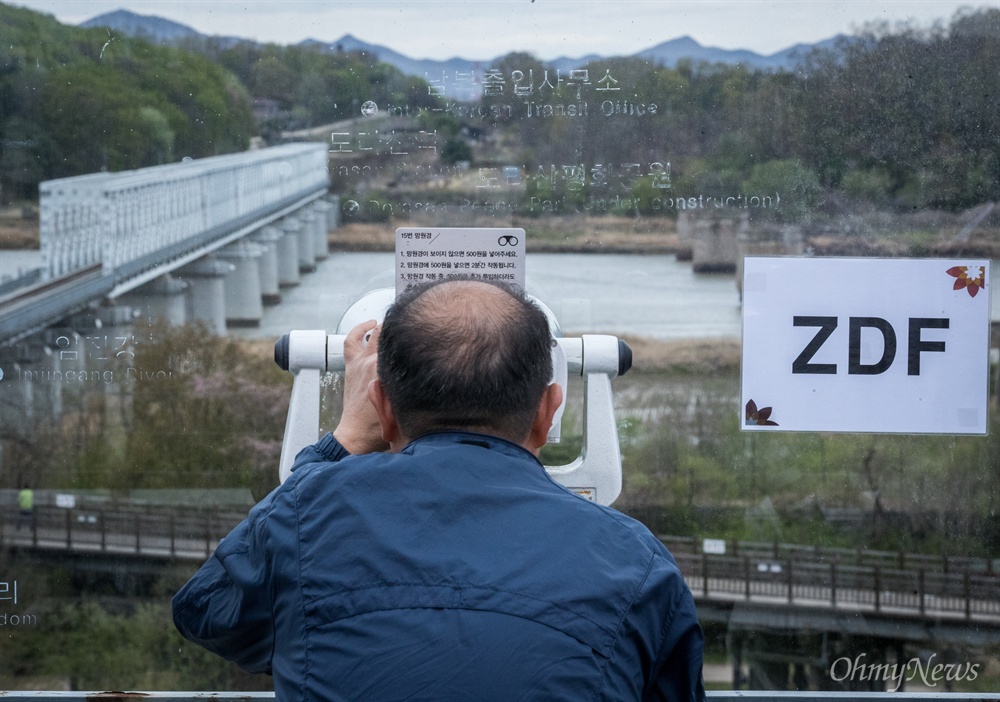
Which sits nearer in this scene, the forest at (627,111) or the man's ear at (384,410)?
the man's ear at (384,410)

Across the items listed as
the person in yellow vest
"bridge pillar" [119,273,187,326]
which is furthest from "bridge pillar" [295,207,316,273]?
the person in yellow vest

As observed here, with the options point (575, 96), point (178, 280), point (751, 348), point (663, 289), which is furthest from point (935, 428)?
point (178, 280)

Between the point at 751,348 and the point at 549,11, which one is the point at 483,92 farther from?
the point at 751,348

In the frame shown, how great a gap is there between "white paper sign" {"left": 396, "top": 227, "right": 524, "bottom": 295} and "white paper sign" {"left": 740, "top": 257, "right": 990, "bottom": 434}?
925 millimetres

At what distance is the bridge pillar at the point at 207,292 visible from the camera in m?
2.76

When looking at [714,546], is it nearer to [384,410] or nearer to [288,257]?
[288,257]

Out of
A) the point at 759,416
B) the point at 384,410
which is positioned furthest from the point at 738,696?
the point at 384,410

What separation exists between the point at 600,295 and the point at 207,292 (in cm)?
101

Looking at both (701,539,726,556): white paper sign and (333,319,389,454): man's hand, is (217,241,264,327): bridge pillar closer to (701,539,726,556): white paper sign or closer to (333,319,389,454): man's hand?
(333,319,389,454): man's hand

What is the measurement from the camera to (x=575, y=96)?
2.70 metres

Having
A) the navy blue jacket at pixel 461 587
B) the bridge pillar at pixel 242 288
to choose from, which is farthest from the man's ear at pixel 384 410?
the bridge pillar at pixel 242 288

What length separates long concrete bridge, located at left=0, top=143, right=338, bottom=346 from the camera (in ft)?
8.95

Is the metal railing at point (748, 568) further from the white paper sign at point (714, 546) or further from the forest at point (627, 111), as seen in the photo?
the forest at point (627, 111)

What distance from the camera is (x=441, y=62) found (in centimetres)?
268
